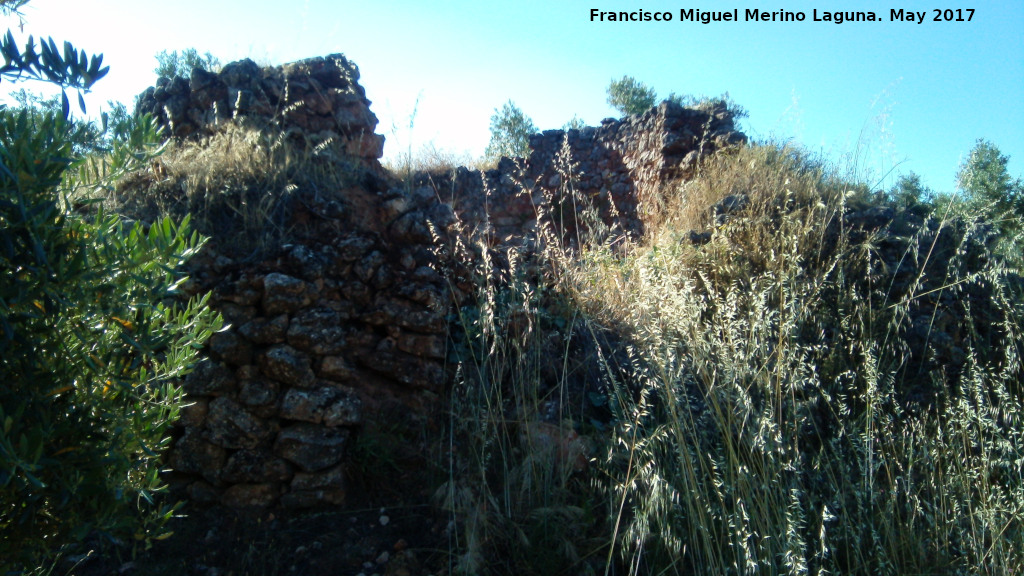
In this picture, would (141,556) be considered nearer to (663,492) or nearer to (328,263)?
(328,263)

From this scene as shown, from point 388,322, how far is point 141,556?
1.55m

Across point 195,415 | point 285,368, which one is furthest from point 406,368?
point 195,415

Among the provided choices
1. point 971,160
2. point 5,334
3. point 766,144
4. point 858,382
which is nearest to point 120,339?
point 5,334

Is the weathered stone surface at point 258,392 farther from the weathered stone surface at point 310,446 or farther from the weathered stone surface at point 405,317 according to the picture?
the weathered stone surface at point 405,317

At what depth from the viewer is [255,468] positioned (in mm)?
3131

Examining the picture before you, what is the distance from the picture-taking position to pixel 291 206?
414 centimetres

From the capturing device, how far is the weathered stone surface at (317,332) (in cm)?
340

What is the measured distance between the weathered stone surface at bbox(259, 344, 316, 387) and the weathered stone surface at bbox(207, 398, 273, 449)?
0.70 ft

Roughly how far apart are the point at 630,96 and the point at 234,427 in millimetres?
10281

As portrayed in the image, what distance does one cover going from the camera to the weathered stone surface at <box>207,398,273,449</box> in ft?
10.4

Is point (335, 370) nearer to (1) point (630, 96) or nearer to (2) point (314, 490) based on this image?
(2) point (314, 490)

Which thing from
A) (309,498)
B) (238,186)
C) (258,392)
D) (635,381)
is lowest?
Result: (309,498)

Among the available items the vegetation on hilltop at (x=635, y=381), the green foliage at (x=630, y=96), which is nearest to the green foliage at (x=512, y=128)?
the green foliage at (x=630, y=96)

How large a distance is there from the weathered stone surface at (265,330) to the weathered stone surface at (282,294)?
0.20ft
